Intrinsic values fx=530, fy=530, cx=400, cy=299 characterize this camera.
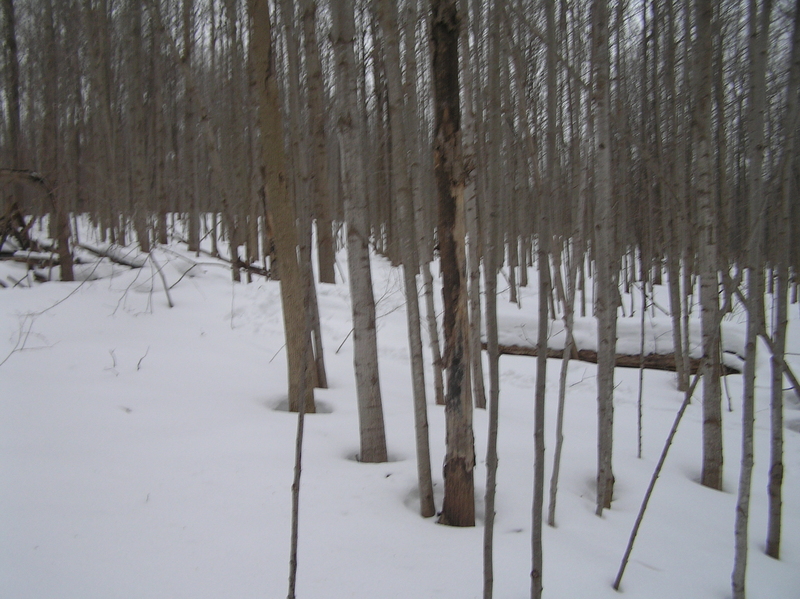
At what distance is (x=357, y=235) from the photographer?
3.53 metres

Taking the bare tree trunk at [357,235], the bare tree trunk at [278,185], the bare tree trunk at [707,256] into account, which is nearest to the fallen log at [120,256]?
the bare tree trunk at [278,185]

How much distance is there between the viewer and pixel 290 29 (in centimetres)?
308

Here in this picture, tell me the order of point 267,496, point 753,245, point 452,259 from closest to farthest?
point 753,245
point 452,259
point 267,496

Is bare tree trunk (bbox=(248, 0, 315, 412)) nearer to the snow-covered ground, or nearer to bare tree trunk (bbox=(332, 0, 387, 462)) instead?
the snow-covered ground

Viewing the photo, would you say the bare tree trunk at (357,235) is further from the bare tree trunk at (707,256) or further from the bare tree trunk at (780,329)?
the bare tree trunk at (707,256)

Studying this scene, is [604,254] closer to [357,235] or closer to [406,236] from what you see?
[406,236]

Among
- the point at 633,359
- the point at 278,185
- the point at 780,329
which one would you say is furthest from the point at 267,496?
the point at 633,359

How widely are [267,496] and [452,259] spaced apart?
1.68 metres

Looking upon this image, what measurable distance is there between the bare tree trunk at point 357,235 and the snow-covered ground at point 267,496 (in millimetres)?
304

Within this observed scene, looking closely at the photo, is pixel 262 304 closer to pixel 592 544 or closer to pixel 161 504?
pixel 161 504

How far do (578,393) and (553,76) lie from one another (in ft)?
20.6

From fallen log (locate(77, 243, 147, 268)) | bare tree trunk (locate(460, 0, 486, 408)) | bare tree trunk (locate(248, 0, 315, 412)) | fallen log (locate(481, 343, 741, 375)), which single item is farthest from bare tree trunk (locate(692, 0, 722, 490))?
fallen log (locate(77, 243, 147, 268))

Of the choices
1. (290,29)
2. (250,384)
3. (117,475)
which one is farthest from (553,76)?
(250,384)

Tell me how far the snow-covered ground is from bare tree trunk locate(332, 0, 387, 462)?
304 mm
